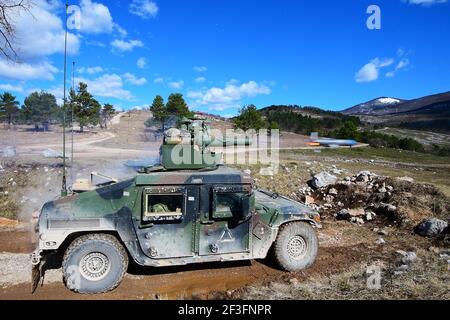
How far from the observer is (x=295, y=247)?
320 inches

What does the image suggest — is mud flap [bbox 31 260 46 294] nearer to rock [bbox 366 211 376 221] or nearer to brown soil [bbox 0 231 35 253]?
brown soil [bbox 0 231 35 253]

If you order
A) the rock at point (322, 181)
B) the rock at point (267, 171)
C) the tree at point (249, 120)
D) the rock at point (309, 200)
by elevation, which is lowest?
the rock at point (309, 200)

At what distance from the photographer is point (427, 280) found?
24.1 feet

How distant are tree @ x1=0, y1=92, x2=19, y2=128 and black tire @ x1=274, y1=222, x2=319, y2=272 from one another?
56422 mm

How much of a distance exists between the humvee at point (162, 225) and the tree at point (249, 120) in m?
39.6

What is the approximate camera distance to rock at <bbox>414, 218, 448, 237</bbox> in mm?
10562

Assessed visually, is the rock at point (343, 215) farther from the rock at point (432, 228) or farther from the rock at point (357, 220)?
the rock at point (432, 228)

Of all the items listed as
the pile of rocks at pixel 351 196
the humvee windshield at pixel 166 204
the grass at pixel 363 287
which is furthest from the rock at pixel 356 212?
the humvee windshield at pixel 166 204

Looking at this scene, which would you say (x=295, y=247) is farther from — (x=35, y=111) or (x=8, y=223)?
(x=35, y=111)

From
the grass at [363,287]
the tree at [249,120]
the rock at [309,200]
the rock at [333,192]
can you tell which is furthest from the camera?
the tree at [249,120]

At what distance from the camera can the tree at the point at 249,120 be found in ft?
156
